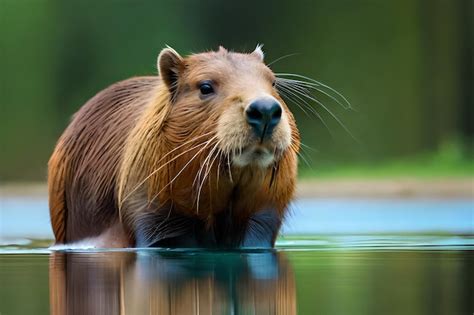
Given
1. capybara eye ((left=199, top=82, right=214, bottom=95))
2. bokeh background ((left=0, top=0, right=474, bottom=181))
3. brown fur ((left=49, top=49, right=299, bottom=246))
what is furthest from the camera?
Result: bokeh background ((left=0, top=0, right=474, bottom=181))

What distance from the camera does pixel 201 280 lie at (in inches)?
186

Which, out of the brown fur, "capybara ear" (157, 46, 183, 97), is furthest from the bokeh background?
"capybara ear" (157, 46, 183, 97)

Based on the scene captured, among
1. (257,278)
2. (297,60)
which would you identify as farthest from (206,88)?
(297,60)

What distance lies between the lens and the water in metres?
4.09

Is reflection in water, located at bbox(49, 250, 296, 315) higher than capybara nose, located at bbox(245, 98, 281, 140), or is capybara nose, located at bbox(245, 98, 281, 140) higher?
capybara nose, located at bbox(245, 98, 281, 140)

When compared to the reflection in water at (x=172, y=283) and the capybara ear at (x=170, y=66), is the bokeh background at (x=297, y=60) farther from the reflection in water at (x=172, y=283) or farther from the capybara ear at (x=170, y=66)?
the reflection in water at (x=172, y=283)

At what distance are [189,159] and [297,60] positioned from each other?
33.0ft

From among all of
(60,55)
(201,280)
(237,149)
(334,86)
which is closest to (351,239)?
(237,149)

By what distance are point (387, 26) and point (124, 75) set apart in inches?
134

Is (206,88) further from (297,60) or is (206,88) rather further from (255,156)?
(297,60)

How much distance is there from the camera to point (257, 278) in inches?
187

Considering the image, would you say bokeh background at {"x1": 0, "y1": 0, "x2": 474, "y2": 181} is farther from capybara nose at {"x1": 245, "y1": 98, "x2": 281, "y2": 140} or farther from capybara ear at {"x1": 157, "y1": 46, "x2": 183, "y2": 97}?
capybara nose at {"x1": 245, "y1": 98, "x2": 281, "y2": 140}

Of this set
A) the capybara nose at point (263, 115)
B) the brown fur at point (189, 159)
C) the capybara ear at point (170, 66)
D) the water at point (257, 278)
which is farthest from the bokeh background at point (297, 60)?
the capybara nose at point (263, 115)

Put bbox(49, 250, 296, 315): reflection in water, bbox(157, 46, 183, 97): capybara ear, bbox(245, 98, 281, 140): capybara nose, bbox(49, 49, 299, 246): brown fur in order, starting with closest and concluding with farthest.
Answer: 1. bbox(49, 250, 296, 315): reflection in water
2. bbox(245, 98, 281, 140): capybara nose
3. bbox(49, 49, 299, 246): brown fur
4. bbox(157, 46, 183, 97): capybara ear
